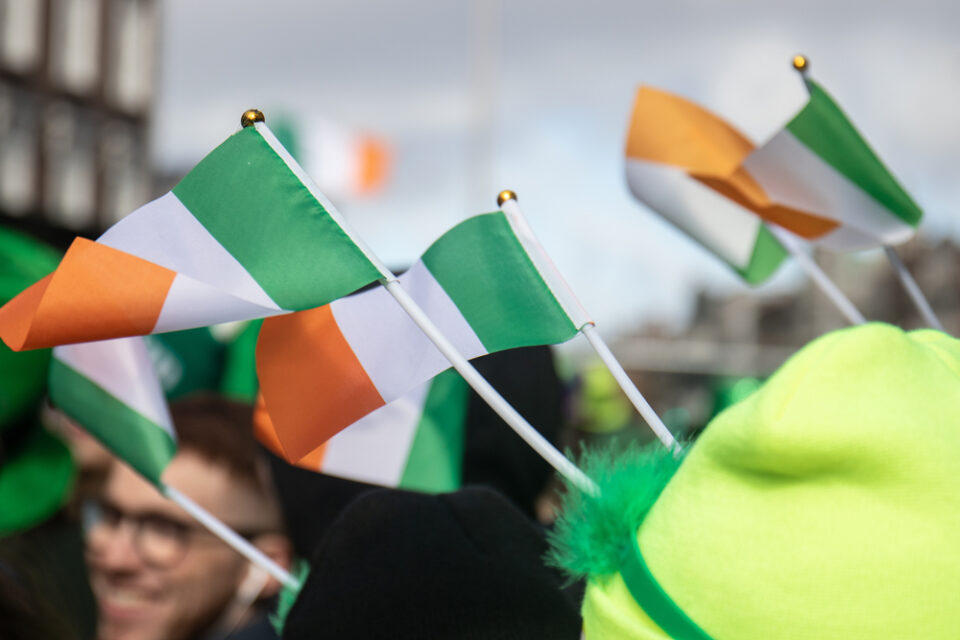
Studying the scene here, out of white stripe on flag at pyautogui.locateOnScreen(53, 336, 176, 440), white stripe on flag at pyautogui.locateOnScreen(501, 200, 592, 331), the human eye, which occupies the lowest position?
the human eye

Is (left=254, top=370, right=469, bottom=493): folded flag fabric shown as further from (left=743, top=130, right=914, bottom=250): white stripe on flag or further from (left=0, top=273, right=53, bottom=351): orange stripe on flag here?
(left=743, top=130, right=914, bottom=250): white stripe on flag

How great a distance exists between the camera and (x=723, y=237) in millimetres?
1824

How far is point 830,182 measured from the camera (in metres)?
1.50

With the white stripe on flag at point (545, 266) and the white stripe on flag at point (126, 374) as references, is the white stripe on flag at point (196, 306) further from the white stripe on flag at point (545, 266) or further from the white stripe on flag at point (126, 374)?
the white stripe on flag at point (126, 374)

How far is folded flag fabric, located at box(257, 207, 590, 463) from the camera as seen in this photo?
1.19 metres

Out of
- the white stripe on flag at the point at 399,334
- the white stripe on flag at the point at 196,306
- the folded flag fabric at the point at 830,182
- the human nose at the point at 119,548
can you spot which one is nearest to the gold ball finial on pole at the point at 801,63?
the folded flag fabric at the point at 830,182

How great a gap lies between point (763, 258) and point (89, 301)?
119 centimetres

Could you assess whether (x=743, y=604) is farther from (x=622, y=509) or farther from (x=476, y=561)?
(x=476, y=561)

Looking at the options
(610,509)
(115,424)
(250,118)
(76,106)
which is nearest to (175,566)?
(115,424)

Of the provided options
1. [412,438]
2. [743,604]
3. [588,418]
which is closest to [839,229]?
[412,438]

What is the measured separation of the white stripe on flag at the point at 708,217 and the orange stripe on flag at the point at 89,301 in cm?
94

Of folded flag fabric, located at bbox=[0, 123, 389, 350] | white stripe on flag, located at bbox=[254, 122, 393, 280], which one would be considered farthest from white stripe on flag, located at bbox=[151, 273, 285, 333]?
white stripe on flag, located at bbox=[254, 122, 393, 280]

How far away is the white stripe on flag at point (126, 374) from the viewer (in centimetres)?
161

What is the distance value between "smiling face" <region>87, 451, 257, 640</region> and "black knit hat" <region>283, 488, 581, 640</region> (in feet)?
3.00
